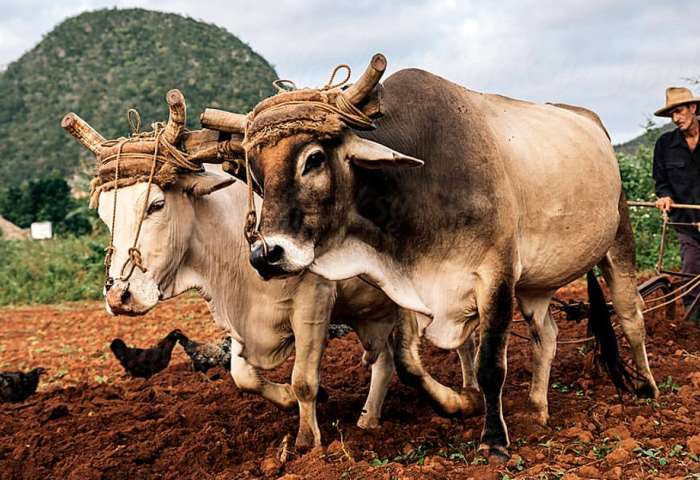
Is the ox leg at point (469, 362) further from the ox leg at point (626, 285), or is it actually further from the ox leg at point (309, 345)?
the ox leg at point (309, 345)

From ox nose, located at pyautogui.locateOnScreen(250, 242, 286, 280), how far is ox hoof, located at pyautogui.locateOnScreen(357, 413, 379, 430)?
1849 millimetres

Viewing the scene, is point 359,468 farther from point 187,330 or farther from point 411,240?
point 187,330

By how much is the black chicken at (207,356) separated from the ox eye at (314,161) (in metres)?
4.07

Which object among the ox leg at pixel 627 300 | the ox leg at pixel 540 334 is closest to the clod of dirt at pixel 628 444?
the ox leg at pixel 540 334

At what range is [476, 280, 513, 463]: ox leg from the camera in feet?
15.2

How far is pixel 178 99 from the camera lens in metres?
5.00

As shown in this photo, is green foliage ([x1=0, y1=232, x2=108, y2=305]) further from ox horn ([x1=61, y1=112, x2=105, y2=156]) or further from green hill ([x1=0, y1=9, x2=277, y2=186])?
green hill ([x1=0, y1=9, x2=277, y2=186])

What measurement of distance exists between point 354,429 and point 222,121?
1.98 m

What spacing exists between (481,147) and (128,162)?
193cm

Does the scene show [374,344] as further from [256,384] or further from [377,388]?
[256,384]

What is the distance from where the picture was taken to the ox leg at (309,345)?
16.3 ft

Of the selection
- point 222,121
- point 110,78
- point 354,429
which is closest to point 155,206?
point 222,121

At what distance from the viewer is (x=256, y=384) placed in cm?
536

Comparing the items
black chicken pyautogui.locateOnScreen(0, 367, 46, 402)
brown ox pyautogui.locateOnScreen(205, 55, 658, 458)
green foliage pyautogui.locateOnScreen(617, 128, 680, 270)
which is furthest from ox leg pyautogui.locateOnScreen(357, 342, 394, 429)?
green foliage pyautogui.locateOnScreen(617, 128, 680, 270)
